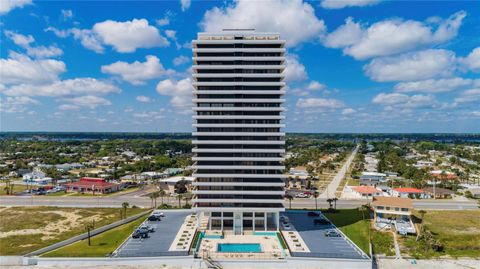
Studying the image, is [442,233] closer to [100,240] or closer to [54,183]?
[100,240]

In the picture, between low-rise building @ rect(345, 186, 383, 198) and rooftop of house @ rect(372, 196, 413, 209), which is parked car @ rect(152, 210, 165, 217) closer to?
rooftop of house @ rect(372, 196, 413, 209)

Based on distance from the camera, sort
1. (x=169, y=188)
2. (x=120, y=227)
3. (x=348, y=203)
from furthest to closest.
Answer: (x=169, y=188), (x=348, y=203), (x=120, y=227)

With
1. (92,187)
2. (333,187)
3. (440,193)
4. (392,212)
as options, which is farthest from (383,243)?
(92,187)

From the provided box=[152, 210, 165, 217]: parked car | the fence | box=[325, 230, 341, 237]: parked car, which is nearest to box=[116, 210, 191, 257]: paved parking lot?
box=[152, 210, 165, 217]: parked car

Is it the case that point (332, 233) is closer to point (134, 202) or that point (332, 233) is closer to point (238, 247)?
point (238, 247)

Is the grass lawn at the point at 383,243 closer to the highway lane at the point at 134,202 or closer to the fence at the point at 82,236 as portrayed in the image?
the highway lane at the point at 134,202

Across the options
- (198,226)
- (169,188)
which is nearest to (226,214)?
(198,226)

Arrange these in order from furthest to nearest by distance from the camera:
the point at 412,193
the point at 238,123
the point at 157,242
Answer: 1. the point at 412,193
2. the point at 238,123
3. the point at 157,242
